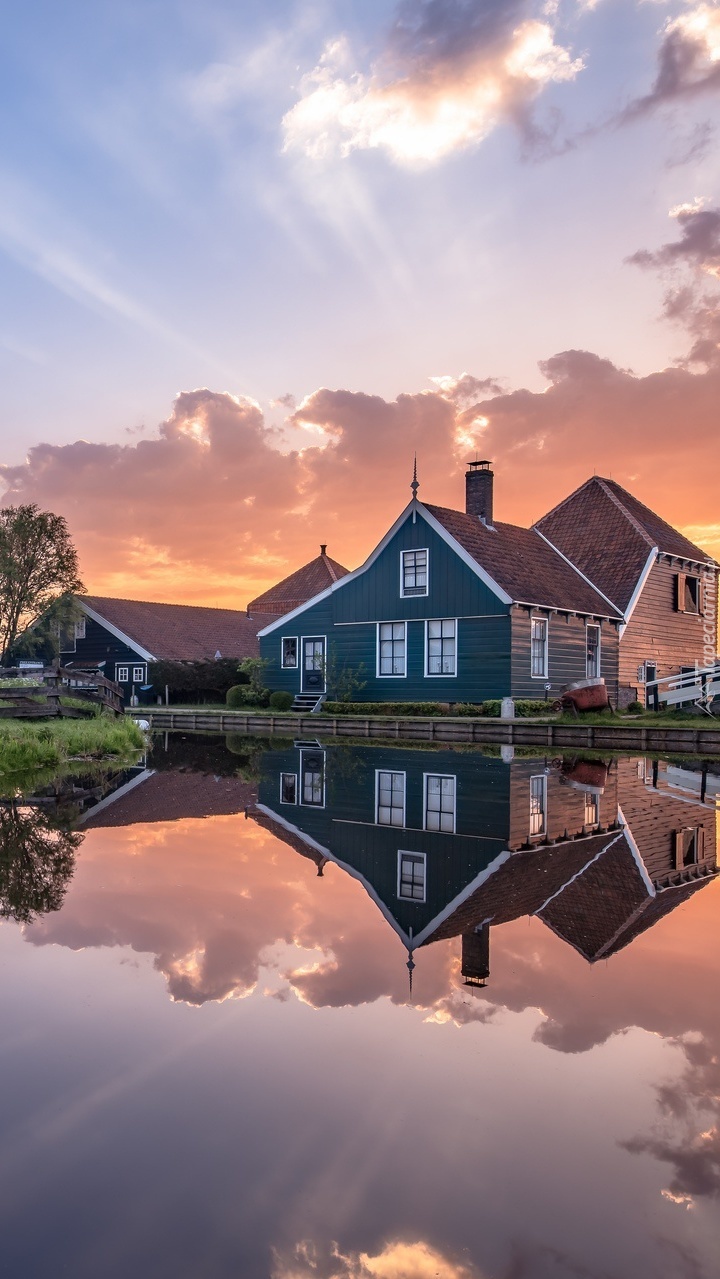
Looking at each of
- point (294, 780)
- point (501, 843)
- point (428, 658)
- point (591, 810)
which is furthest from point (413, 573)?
point (501, 843)

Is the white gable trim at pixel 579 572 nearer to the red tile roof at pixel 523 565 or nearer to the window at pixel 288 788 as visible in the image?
the red tile roof at pixel 523 565

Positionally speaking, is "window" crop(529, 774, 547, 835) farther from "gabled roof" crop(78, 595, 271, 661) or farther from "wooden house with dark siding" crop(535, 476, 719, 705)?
"gabled roof" crop(78, 595, 271, 661)

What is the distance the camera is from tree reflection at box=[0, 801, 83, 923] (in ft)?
23.5

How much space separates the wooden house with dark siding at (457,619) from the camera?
3341 cm

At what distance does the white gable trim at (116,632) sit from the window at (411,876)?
4380 cm

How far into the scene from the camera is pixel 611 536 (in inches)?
1630

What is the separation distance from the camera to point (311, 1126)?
3.63m

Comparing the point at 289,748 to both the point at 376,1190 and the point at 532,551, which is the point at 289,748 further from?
the point at 376,1190

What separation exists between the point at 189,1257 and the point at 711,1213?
5.74ft

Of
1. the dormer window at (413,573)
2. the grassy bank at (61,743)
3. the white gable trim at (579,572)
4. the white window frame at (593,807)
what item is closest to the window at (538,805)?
the white window frame at (593,807)

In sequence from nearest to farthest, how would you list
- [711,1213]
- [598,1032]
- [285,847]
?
[711,1213] → [598,1032] → [285,847]

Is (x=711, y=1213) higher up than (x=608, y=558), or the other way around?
(x=608, y=558)

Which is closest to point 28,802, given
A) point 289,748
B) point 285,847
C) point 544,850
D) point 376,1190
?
point 285,847

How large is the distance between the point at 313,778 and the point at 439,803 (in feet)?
14.5
